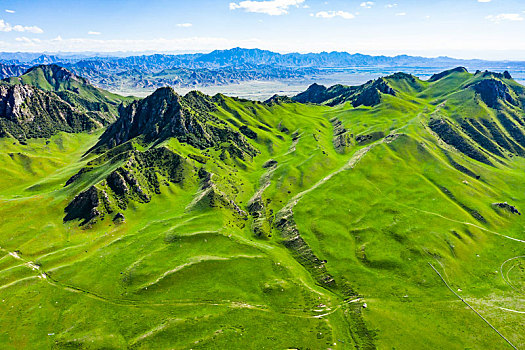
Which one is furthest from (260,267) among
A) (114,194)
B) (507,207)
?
(507,207)

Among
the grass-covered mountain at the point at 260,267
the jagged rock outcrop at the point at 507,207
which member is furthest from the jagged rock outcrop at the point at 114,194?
the jagged rock outcrop at the point at 507,207

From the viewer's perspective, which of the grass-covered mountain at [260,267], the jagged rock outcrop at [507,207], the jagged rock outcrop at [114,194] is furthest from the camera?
the jagged rock outcrop at [507,207]

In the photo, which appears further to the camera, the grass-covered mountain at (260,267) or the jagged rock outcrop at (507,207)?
the jagged rock outcrop at (507,207)

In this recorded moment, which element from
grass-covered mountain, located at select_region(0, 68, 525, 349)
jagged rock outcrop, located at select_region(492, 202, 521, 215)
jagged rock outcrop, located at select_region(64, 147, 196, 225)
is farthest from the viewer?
jagged rock outcrop, located at select_region(492, 202, 521, 215)

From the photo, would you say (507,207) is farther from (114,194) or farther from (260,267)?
(114,194)

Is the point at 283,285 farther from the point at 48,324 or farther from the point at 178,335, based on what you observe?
the point at 48,324

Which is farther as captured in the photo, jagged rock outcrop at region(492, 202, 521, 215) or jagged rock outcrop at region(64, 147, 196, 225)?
jagged rock outcrop at region(492, 202, 521, 215)

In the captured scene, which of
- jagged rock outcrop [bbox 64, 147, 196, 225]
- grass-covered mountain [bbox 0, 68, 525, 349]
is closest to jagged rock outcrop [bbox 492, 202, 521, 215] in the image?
grass-covered mountain [bbox 0, 68, 525, 349]

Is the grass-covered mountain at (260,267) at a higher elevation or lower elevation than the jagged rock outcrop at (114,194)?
lower

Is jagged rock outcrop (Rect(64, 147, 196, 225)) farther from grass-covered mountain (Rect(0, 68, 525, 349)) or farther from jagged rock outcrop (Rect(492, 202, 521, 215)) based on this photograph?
jagged rock outcrop (Rect(492, 202, 521, 215))

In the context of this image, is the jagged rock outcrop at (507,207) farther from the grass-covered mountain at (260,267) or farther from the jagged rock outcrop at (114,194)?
the jagged rock outcrop at (114,194)

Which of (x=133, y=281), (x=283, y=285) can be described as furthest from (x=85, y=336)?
(x=283, y=285)
